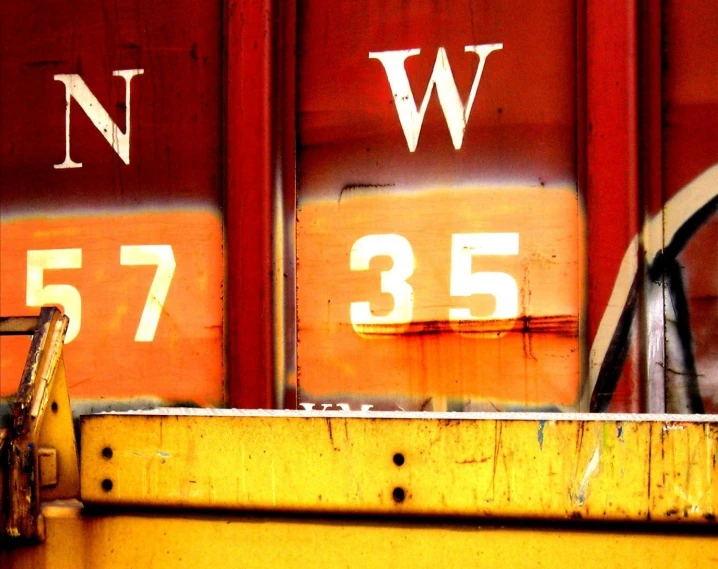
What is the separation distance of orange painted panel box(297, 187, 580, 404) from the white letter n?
0.58 m

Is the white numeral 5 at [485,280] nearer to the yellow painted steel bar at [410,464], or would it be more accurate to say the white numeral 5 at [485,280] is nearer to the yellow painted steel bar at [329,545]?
the yellow painted steel bar at [410,464]

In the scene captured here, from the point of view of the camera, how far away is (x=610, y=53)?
1.58m

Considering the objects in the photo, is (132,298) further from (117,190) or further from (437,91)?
(437,91)

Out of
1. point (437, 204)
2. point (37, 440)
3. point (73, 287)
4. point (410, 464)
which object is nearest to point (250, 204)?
point (437, 204)

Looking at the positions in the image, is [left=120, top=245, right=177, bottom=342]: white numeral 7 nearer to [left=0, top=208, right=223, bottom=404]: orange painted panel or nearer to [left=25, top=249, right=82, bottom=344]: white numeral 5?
[left=0, top=208, right=223, bottom=404]: orange painted panel

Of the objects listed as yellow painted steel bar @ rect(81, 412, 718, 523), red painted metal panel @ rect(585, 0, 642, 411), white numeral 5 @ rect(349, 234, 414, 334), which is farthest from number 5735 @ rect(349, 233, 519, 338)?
yellow painted steel bar @ rect(81, 412, 718, 523)

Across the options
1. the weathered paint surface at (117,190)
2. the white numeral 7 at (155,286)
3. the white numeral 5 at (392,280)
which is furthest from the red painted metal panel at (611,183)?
the white numeral 7 at (155,286)

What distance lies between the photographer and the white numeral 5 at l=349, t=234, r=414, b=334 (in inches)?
66.9

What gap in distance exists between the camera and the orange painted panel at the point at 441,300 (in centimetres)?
164

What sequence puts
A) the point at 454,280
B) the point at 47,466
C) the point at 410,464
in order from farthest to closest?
the point at 454,280 < the point at 47,466 < the point at 410,464

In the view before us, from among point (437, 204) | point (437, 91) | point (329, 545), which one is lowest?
point (329, 545)

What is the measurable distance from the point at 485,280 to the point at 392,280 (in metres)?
0.24

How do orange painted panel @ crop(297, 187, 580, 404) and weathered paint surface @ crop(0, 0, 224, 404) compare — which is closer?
orange painted panel @ crop(297, 187, 580, 404)

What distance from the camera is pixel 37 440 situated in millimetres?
1105
